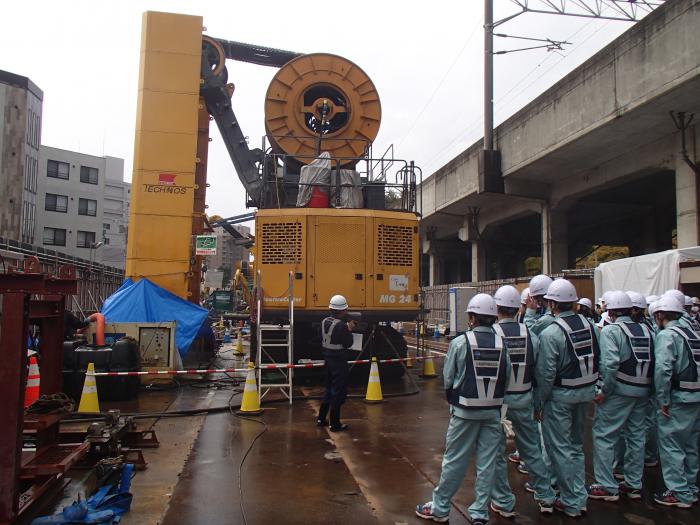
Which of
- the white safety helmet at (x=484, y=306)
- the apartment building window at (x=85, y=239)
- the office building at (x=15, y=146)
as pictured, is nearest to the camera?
the white safety helmet at (x=484, y=306)

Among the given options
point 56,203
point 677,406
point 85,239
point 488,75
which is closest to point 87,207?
point 56,203

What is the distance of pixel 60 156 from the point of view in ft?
147

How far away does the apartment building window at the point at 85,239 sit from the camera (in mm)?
45344

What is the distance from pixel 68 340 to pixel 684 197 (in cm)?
1442

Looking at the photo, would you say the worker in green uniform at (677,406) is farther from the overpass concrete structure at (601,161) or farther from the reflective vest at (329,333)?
the overpass concrete structure at (601,161)

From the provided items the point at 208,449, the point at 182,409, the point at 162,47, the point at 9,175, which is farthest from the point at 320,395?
the point at 9,175

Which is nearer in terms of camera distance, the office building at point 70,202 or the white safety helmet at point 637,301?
the white safety helmet at point 637,301

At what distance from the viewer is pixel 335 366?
7.45m

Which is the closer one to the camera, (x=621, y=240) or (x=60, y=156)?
(x=621, y=240)

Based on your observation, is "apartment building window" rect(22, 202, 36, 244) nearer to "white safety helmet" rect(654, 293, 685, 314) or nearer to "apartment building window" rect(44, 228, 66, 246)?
"apartment building window" rect(44, 228, 66, 246)

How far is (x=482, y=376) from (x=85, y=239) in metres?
47.4

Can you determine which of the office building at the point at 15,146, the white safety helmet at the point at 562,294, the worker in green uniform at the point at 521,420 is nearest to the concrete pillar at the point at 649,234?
the white safety helmet at the point at 562,294

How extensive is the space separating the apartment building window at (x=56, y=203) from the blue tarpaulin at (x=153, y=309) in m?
37.2

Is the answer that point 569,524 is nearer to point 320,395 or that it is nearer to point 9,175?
point 320,395
